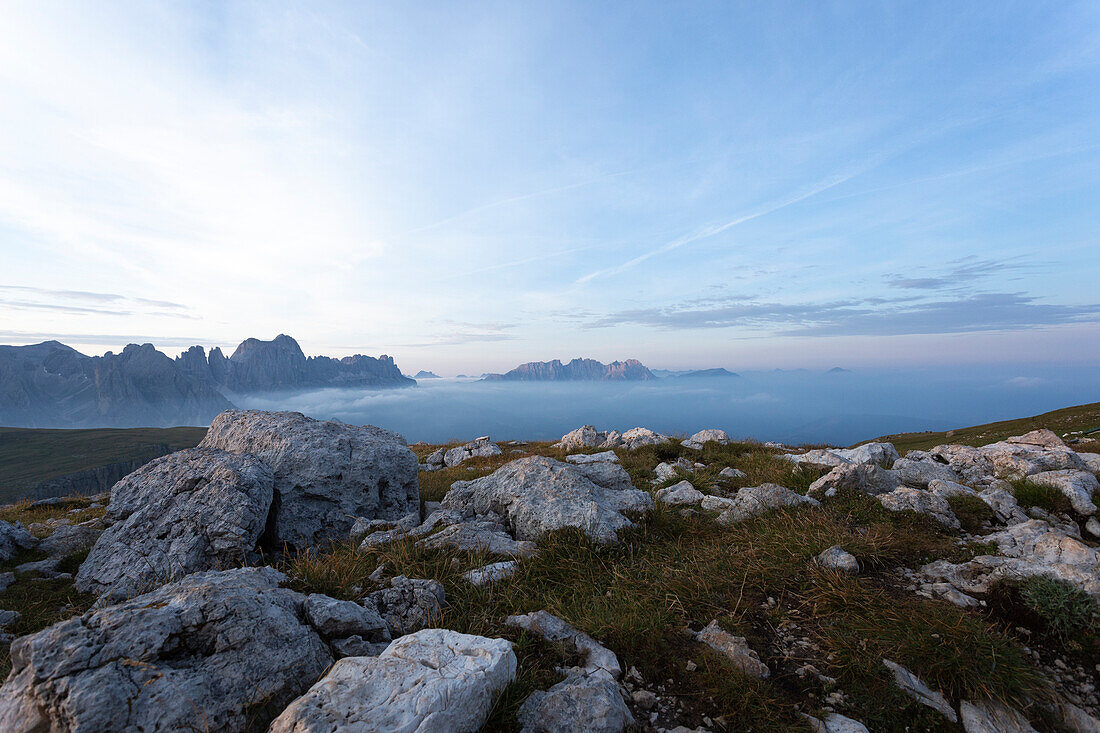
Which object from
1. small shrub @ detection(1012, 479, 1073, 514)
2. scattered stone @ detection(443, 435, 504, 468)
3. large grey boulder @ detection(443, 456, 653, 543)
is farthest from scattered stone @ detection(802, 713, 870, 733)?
scattered stone @ detection(443, 435, 504, 468)

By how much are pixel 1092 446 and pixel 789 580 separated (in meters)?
19.2

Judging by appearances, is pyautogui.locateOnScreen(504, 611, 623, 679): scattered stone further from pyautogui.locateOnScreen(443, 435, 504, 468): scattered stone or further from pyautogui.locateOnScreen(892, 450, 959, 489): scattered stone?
pyautogui.locateOnScreen(443, 435, 504, 468): scattered stone

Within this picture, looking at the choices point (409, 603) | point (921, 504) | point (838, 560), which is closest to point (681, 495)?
point (838, 560)

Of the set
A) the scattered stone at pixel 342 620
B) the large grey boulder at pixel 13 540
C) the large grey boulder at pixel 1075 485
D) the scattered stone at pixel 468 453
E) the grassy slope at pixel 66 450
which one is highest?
the large grey boulder at pixel 1075 485

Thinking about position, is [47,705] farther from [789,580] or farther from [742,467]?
[742,467]

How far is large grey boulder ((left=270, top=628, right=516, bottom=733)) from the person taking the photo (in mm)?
3246

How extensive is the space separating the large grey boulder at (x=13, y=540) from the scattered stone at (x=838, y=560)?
15.0m

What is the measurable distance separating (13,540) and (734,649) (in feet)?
45.9

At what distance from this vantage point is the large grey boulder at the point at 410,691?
3246 millimetres

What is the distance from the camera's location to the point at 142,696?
3.46 metres

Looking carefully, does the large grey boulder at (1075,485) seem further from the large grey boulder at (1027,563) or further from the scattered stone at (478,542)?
the scattered stone at (478,542)

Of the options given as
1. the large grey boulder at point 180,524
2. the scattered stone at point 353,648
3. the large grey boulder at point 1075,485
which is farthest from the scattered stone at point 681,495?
the large grey boulder at point 180,524

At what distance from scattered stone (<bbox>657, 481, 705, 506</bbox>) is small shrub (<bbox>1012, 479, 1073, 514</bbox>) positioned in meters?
5.80

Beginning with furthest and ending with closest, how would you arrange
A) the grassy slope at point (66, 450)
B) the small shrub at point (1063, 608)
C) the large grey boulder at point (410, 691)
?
the grassy slope at point (66, 450), the small shrub at point (1063, 608), the large grey boulder at point (410, 691)
